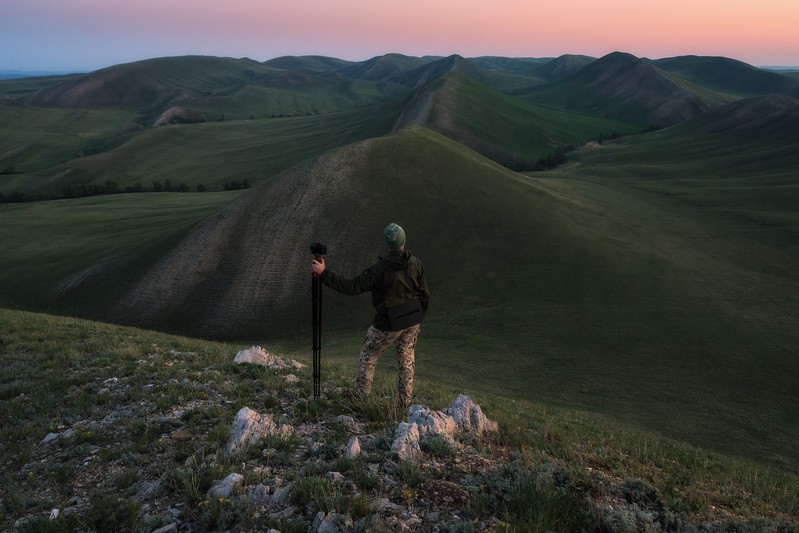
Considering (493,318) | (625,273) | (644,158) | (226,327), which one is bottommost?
(226,327)

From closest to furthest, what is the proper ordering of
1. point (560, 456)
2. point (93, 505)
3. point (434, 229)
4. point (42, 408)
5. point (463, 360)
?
point (93, 505), point (560, 456), point (42, 408), point (463, 360), point (434, 229)

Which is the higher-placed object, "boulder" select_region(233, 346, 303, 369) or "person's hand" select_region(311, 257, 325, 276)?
"person's hand" select_region(311, 257, 325, 276)

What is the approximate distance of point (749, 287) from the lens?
45.6m

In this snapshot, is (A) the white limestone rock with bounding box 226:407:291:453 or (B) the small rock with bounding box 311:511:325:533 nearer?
(B) the small rock with bounding box 311:511:325:533

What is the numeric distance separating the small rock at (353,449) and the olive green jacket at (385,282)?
8.30ft

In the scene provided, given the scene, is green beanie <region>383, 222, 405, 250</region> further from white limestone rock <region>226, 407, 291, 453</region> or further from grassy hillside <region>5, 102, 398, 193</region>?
grassy hillside <region>5, 102, 398, 193</region>

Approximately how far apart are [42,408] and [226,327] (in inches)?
1440

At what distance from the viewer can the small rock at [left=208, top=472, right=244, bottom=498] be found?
6.97 meters

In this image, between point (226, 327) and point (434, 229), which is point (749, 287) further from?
point (226, 327)

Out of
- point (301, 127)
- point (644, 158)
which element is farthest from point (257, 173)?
Result: point (644, 158)

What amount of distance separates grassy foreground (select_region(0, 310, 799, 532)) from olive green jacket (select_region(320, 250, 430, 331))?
233 centimetres

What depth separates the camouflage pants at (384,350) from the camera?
10289mm

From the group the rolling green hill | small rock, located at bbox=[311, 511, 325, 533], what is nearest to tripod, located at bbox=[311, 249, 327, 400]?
small rock, located at bbox=[311, 511, 325, 533]

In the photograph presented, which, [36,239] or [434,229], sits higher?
[434,229]
